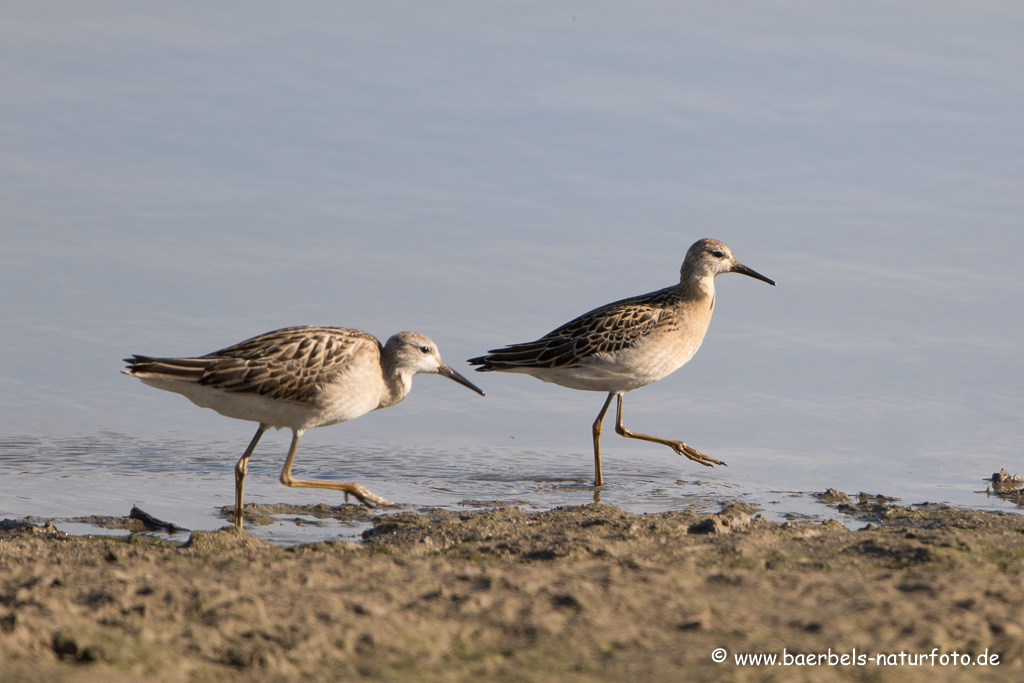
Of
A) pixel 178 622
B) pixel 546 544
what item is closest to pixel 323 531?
pixel 546 544

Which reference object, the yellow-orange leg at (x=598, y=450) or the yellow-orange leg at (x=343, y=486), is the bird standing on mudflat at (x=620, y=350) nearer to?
the yellow-orange leg at (x=598, y=450)

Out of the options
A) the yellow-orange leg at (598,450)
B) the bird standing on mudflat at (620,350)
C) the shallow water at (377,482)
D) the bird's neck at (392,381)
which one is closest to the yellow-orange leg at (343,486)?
the shallow water at (377,482)

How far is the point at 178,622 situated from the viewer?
5.00 metres

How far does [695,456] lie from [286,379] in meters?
3.89

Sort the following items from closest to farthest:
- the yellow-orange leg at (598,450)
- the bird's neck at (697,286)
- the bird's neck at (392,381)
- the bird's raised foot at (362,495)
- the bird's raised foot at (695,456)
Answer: the bird's raised foot at (362,495), the bird's neck at (392,381), the yellow-orange leg at (598,450), the bird's raised foot at (695,456), the bird's neck at (697,286)

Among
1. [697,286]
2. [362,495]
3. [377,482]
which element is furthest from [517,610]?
[697,286]

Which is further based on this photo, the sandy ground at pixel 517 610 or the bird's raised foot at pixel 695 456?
the bird's raised foot at pixel 695 456

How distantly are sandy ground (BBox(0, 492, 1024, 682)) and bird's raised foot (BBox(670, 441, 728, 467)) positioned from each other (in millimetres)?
3581

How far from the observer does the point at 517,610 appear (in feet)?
17.2

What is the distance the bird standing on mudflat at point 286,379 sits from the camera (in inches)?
327

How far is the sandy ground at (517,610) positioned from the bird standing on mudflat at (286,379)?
1.67 m

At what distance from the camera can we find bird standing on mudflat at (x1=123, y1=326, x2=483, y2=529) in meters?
8.30

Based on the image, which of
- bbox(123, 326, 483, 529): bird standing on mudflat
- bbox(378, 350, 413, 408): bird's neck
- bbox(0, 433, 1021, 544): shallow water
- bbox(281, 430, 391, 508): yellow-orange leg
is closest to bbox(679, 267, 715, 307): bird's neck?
bbox(0, 433, 1021, 544): shallow water

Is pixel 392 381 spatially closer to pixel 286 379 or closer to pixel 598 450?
pixel 286 379
